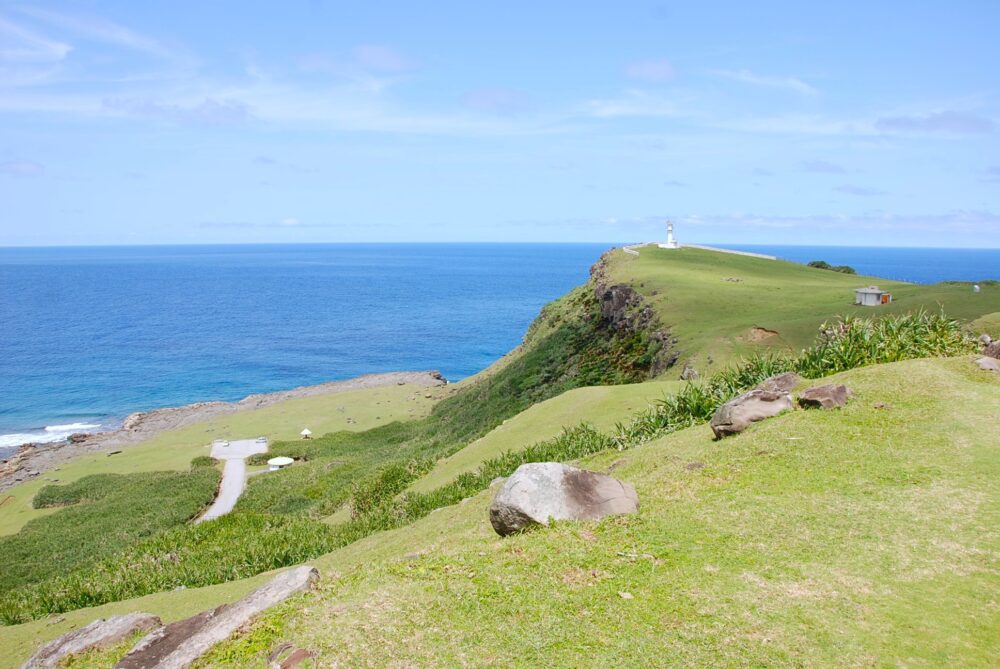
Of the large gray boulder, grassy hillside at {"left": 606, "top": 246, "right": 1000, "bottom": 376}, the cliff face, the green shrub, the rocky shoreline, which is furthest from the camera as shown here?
the rocky shoreline

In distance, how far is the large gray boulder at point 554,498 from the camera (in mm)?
12083

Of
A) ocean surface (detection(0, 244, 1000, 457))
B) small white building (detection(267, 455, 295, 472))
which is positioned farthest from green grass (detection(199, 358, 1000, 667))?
ocean surface (detection(0, 244, 1000, 457))

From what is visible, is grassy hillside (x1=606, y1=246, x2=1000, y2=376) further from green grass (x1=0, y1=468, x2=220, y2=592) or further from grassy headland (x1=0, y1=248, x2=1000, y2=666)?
green grass (x1=0, y1=468, x2=220, y2=592)

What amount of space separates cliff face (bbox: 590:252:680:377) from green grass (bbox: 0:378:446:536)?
1987 cm

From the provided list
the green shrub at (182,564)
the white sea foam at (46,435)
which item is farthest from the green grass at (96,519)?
the white sea foam at (46,435)

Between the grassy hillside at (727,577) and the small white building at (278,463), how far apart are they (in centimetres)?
2890

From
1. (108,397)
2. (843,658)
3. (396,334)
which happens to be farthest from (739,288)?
(396,334)

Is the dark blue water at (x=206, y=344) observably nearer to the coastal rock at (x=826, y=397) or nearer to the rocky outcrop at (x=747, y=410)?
the rocky outcrop at (x=747, y=410)

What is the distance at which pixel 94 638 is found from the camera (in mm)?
10898

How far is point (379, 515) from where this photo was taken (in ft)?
69.1

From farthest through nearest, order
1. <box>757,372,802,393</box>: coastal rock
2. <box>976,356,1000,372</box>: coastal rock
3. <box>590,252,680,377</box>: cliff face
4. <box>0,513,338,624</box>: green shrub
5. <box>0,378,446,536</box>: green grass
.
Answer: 1. <box>0,378,446,536</box>: green grass
2. <box>590,252,680,377</box>: cliff face
3. <box>757,372,802,393</box>: coastal rock
4. <box>976,356,1000,372</box>: coastal rock
5. <box>0,513,338,624</box>: green shrub

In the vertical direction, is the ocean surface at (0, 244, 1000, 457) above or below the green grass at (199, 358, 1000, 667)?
below

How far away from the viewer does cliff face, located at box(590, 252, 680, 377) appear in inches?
1331

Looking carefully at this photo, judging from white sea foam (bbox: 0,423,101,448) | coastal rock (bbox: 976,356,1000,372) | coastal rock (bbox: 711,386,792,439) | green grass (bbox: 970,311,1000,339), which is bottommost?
white sea foam (bbox: 0,423,101,448)
